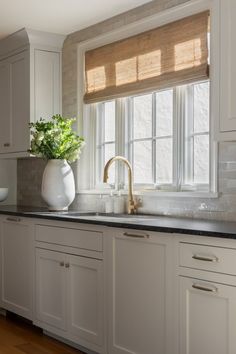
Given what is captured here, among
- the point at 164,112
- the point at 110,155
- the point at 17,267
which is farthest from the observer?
the point at 110,155

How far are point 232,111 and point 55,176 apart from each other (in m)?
1.82

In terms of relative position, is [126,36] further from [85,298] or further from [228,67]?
[85,298]

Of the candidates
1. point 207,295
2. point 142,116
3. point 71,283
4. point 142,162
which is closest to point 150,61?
point 142,116

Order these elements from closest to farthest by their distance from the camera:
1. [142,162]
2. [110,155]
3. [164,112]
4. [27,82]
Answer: [164,112] → [142,162] → [110,155] → [27,82]

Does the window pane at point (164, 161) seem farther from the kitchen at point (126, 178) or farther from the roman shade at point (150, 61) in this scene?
the roman shade at point (150, 61)

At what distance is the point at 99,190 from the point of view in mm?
4570

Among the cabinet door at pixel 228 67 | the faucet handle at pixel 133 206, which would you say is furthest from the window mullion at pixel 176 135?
the cabinet door at pixel 228 67

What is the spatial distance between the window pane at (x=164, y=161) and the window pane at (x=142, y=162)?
91 millimetres

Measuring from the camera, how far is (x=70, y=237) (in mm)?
3711

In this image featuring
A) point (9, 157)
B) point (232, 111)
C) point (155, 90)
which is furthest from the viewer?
point (9, 157)

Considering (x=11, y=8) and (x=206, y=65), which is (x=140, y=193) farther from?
(x=11, y=8)

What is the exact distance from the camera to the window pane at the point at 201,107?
371 cm

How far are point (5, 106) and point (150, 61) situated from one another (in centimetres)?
167

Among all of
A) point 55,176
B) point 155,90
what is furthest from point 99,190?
point 155,90
